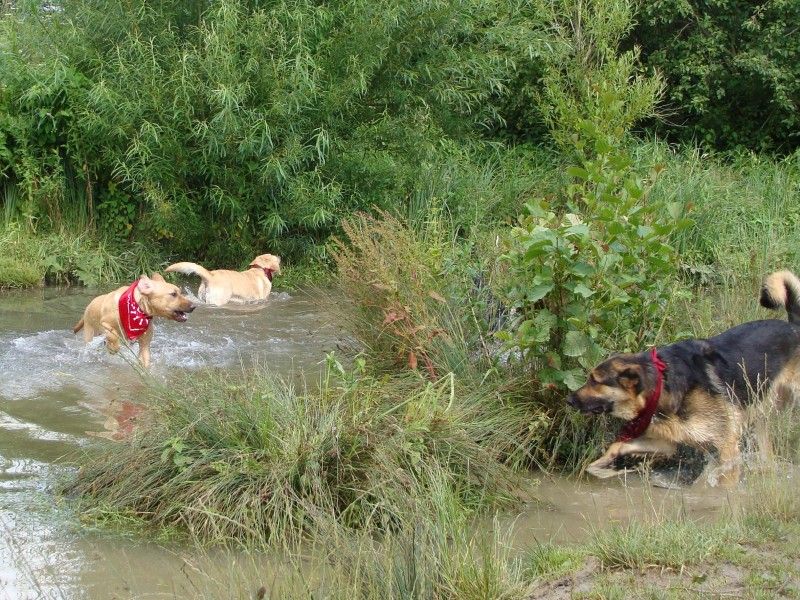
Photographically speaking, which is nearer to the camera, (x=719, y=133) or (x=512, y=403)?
(x=512, y=403)

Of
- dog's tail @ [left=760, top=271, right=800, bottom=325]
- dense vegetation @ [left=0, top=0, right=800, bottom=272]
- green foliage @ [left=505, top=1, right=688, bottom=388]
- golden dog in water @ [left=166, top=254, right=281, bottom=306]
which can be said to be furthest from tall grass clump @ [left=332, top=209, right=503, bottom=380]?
dense vegetation @ [left=0, top=0, right=800, bottom=272]

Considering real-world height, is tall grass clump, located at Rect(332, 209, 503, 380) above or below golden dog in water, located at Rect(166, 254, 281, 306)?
above

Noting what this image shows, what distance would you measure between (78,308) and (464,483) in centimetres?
787

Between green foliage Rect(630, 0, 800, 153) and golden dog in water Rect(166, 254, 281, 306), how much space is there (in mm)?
9760

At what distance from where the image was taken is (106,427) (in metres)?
7.48

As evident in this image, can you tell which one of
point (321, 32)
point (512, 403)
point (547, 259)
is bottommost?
point (512, 403)

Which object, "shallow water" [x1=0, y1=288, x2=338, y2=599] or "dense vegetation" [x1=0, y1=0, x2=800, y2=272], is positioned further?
"dense vegetation" [x1=0, y1=0, x2=800, y2=272]

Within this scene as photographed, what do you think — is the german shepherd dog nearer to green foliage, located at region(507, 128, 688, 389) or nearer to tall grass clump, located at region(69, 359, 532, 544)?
green foliage, located at region(507, 128, 688, 389)

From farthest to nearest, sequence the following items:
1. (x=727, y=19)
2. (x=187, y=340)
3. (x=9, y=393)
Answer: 1. (x=727, y=19)
2. (x=187, y=340)
3. (x=9, y=393)

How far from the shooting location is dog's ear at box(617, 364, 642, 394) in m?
6.32

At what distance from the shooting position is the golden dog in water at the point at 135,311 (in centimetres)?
948

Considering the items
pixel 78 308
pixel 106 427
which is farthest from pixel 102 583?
pixel 78 308

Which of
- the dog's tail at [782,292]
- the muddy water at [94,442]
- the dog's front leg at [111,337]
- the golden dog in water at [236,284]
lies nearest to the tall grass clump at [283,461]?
the muddy water at [94,442]

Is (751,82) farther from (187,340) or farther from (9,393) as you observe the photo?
(9,393)
